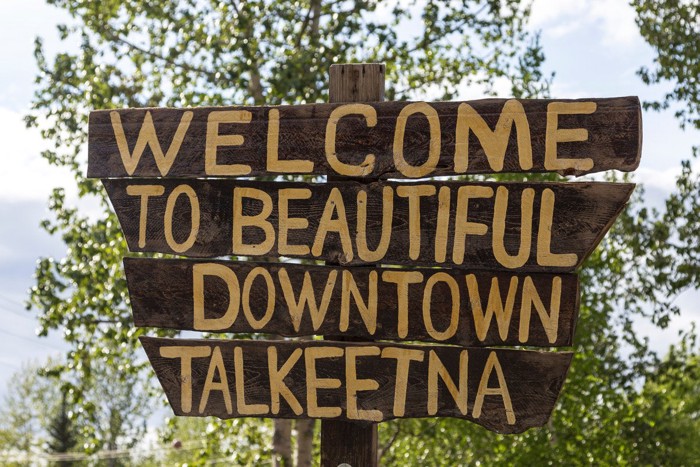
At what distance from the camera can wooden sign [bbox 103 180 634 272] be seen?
217 inches

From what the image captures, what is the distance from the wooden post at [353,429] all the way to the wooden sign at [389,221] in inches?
12.5

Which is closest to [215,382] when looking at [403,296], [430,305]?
[403,296]

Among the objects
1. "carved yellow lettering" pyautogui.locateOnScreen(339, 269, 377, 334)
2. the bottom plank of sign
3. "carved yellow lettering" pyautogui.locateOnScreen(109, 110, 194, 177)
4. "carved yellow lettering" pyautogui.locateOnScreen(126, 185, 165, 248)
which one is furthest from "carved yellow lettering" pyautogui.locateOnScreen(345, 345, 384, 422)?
"carved yellow lettering" pyautogui.locateOnScreen(109, 110, 194, 177)

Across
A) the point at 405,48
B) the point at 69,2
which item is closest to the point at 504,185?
the point at 405,48

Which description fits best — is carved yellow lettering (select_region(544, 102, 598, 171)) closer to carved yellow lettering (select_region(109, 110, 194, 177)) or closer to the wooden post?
the wooden post

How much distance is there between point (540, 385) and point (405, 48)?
10337mm

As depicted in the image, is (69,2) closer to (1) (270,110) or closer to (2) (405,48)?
(2) (405,48)

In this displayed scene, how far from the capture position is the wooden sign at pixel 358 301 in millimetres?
5547

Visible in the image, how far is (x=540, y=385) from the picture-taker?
557cm

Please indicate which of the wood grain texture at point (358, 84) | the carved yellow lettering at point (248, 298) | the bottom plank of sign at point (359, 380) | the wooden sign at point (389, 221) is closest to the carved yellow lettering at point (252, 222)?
the wooden sign at point (389, 221)

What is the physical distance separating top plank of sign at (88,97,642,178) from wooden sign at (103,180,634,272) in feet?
0.35

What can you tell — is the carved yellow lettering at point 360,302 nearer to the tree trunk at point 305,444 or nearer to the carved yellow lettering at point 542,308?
the carved yellow lettering at point 542,308

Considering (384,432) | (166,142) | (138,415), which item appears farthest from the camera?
(138,415)

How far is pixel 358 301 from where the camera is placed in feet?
18.6
